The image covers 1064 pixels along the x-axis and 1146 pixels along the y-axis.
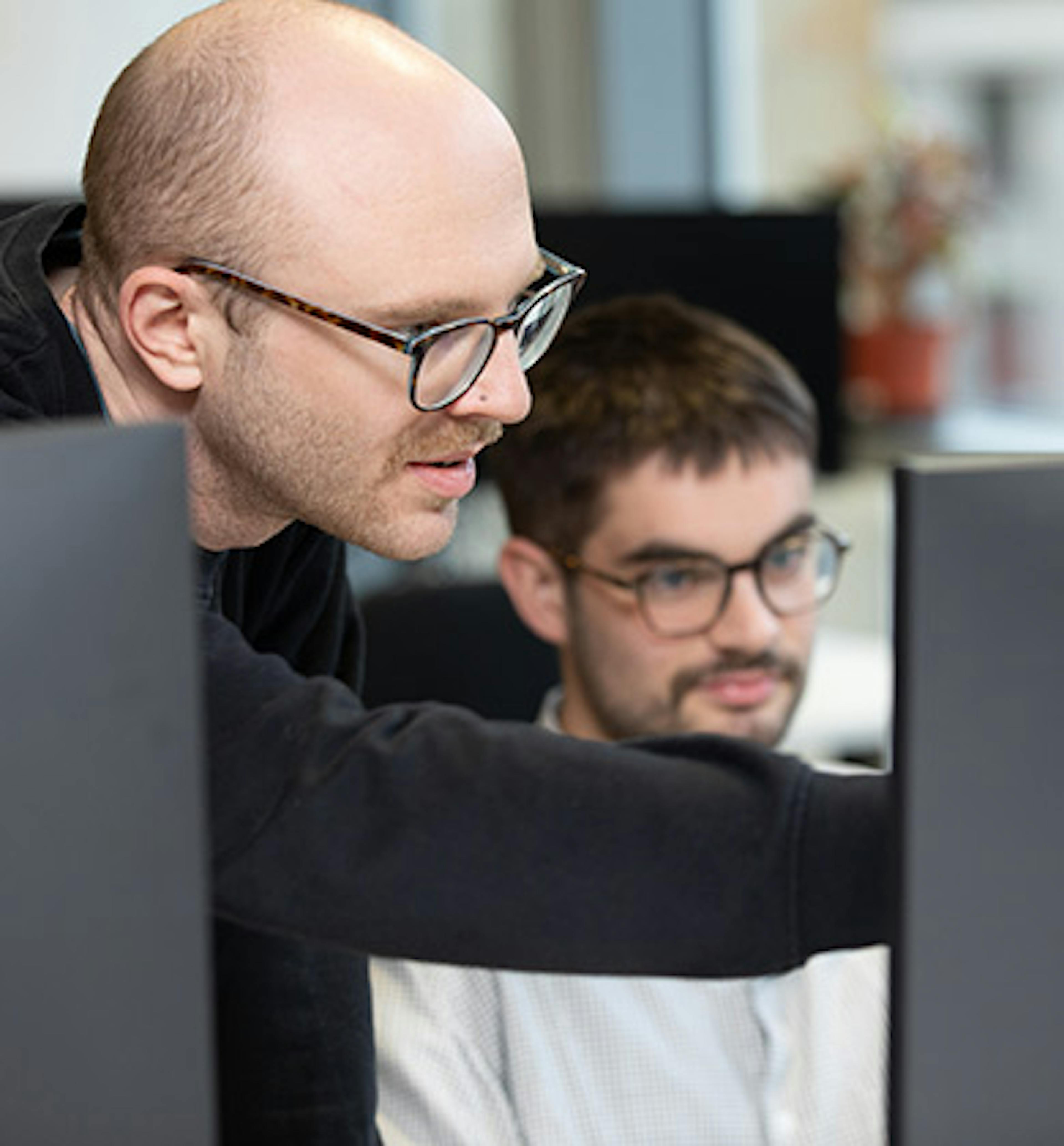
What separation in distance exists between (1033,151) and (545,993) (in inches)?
119

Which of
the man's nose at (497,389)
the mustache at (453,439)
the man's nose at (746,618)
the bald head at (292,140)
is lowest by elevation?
the man's nose at (746,618)

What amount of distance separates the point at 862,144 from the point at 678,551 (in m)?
2.46

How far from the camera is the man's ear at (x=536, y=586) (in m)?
1.48

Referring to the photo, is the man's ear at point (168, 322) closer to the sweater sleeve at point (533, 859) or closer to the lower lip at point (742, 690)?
the sweater sleeve at point (533, 859)

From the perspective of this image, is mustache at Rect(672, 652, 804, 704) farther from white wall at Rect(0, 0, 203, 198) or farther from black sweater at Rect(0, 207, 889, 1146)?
white wall at Rect(0, 0, 203, 198)

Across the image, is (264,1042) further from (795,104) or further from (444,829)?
(795,104)

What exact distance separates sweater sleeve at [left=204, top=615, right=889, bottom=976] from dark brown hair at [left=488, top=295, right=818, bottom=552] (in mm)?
747

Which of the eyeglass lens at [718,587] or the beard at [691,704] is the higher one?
the eyeglass lens at [718,587]

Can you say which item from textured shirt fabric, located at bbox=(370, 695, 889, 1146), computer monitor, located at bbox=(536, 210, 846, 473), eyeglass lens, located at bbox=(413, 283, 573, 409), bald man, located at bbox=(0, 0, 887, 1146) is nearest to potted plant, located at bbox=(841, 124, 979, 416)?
computer monitor, located at bbox=(536, 210, 846, 473)

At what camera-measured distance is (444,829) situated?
26.6 inches

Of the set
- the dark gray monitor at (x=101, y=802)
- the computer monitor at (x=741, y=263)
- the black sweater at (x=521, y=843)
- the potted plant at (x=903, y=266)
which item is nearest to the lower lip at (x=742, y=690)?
the black sweater at (x=521, y=843)

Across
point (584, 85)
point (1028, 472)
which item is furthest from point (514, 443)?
point (584, 85)

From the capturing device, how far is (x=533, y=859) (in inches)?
26.7

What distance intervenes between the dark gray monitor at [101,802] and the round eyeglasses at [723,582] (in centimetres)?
87
